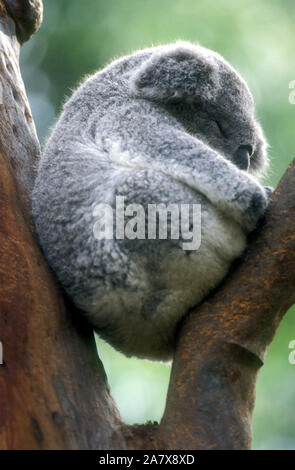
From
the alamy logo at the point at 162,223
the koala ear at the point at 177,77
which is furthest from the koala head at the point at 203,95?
the alamy logo at the point at 162,223

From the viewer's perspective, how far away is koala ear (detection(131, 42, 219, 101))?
362 centimetres

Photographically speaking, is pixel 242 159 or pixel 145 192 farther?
pixel 242 159

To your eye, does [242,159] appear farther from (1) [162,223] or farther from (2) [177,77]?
(1) [162,223]

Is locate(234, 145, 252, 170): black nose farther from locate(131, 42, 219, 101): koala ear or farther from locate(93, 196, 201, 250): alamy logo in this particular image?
locate(93, 196, 201, 250): alamy logo

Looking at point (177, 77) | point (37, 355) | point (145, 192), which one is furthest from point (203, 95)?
point (37, 355)

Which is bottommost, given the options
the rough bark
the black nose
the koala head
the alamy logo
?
the rough bark

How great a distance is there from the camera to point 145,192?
3.02m

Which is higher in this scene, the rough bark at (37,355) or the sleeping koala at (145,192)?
the sleeping koala at (145,192)

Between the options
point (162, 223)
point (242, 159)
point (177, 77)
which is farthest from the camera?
point (242, 159)

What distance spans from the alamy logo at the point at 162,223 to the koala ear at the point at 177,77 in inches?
36.4

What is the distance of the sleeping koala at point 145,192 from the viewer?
300cm

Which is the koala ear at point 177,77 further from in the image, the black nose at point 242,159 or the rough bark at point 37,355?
the rough bark at point 37,355

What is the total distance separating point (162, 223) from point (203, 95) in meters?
1.11

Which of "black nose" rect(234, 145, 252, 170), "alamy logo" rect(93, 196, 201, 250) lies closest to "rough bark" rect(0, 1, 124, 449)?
"alamy logo" rect(93, 196, 201, 250)
